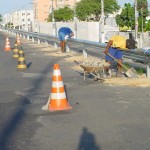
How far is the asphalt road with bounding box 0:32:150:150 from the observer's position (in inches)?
237

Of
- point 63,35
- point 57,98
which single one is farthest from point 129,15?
point 57,98

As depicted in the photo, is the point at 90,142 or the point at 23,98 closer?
the point at 90,142

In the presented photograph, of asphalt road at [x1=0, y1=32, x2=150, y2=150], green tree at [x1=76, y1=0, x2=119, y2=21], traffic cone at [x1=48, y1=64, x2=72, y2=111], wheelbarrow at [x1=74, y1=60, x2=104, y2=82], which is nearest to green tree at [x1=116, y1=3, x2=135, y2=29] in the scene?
green tree at [x1=76, y1=0, x2=119, y2=21]

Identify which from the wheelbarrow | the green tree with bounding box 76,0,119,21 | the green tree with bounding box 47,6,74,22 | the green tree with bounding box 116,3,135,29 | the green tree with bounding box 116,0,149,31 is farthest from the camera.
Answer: the green tree with bounding box 47,6,74,22

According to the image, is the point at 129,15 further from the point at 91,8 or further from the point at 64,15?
the point at 64,15

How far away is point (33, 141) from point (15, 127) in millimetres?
983

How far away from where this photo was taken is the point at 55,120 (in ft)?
24.4

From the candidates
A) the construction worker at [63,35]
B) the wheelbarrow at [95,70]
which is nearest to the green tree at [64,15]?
the construction worker at [63,35]

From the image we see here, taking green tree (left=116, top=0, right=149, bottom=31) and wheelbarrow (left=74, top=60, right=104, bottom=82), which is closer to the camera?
wheelbarrow (left=74, top=60, right=104, bottom=82)

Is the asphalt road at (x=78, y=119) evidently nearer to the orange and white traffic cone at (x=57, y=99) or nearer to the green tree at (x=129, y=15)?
the orange and white traffic cone at (x=57, y=99)

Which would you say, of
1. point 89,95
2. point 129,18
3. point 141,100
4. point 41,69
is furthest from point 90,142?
point 129,18

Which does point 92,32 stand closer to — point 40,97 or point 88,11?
point 40,97

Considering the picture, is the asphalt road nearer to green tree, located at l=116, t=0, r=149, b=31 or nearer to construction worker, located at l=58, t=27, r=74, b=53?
construction worker, located at l=58, t=27, r=74, b=53

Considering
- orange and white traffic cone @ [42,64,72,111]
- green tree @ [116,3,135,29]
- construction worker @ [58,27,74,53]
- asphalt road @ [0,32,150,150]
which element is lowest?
asphalt road @ [0,32,150,150]
